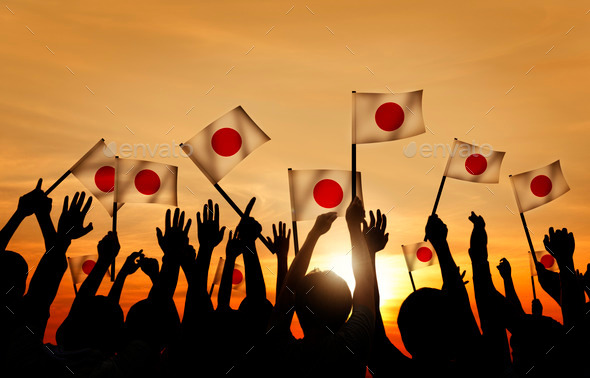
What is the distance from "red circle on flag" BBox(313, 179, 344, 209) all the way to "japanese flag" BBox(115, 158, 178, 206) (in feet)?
10.7

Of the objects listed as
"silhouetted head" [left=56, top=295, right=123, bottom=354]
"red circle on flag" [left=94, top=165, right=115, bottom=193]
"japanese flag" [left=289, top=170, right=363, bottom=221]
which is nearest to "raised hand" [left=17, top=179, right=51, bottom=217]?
"silhouetted head" [left=56, top=295, right=123, bottom=354]

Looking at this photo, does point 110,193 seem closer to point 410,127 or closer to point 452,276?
point 410,127

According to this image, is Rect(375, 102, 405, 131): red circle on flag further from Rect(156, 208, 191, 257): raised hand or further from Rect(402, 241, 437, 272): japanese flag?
Rect(402, 241, 437, 272): japanese flag

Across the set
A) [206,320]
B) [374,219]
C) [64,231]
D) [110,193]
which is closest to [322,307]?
[206,320]

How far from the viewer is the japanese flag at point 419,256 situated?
671 inches

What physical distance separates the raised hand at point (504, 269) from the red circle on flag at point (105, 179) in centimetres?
741

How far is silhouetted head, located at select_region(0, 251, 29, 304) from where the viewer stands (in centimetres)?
347

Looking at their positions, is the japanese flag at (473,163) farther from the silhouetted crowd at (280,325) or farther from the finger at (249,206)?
the finger at (249,206)

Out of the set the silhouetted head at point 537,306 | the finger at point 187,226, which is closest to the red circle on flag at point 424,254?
the silhouetted head at point 537,306

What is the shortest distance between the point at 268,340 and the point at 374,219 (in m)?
1.49

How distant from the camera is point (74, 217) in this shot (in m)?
4.31

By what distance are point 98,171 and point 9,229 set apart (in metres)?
6.62

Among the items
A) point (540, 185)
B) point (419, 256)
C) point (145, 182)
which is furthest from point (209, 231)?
point (419, 256)

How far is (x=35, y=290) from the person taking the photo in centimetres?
343
